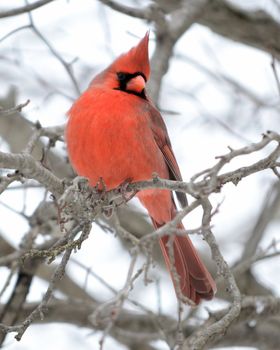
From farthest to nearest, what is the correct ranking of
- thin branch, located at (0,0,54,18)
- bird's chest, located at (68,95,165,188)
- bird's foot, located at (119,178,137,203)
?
1. thin branch, located at (0,0,54,18)
2. bird's chest, located at (68,95,165,188)
3. bird's foot, located at (119,178,137,203)

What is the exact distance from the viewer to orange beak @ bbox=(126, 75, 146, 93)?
3629mm

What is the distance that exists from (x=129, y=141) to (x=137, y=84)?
42cm

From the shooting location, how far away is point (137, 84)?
143 inches

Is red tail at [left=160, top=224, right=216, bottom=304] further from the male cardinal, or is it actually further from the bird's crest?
the bird's crest

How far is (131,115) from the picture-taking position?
3406 millimetres

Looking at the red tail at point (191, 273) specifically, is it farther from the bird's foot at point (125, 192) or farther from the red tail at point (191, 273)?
the bird's foot at point (125, 192)

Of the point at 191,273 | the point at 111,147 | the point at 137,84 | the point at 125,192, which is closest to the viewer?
the point at 125,192

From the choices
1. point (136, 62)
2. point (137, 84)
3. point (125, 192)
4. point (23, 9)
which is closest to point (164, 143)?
point (137, 84)

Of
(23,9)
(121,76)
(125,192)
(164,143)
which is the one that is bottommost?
(125,192)

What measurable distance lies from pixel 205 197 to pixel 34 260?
5.55 ft

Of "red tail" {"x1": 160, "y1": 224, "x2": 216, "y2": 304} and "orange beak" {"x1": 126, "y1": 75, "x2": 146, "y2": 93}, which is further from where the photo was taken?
"orange beak" {"x1": 126, "y1": 75, "x2": 146, "y2": 93}

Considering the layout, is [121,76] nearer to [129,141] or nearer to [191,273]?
[129,141]

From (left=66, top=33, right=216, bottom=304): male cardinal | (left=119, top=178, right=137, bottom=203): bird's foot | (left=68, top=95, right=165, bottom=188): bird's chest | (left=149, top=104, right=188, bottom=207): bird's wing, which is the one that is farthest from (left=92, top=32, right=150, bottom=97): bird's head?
(left=119, top=178, right=137, bottom=203): bird's foot

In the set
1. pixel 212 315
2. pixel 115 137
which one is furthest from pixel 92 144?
pixel 212 315
